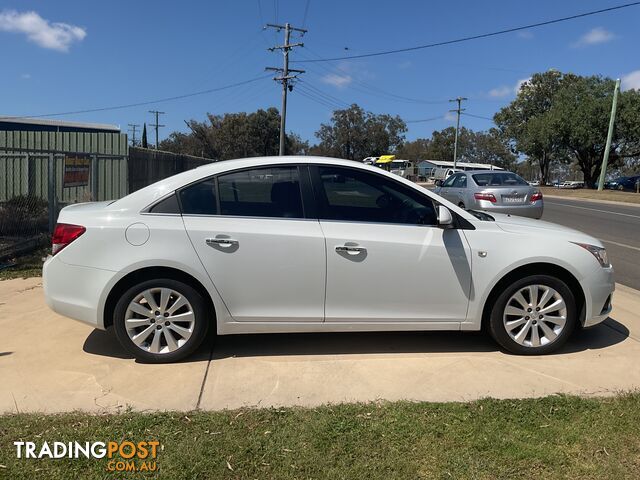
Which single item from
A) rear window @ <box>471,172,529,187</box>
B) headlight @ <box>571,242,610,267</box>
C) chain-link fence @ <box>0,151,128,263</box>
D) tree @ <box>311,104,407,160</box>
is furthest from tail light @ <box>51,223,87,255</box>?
tree @ <box>311,104,407,160</box>

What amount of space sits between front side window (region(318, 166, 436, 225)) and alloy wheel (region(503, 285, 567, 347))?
38.4 inches

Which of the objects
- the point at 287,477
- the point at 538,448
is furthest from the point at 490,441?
the point at 287,477

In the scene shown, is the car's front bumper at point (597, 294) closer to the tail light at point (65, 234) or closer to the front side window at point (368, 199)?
the front side window at point (368, 199)

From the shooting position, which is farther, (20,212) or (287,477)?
(20,212)

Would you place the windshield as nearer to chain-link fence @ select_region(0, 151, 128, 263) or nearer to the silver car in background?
the silver car in background

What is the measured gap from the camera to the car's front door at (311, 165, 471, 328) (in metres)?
4.06

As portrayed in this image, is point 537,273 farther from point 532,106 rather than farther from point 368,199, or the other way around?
point 532,106

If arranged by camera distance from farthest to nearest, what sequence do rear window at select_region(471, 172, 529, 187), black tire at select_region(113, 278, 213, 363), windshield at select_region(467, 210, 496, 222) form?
rear window at select_region(471, 172, 529, 187)
windshield at select_region(467, 210, 496, 222)
black tire at select_region(113, 278, 213, 363)

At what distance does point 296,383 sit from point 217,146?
6477cm

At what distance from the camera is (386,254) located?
13.4 feet

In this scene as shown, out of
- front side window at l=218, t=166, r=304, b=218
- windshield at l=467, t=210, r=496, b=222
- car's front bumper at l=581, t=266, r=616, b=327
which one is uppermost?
front side window at l=218, t=166, r=304, b=218

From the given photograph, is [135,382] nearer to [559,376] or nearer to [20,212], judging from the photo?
[559,376]

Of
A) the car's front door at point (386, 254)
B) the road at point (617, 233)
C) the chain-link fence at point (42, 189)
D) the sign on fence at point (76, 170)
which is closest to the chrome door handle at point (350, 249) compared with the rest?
the car's front door at point (386, 254)

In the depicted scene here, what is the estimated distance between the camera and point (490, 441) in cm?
296
